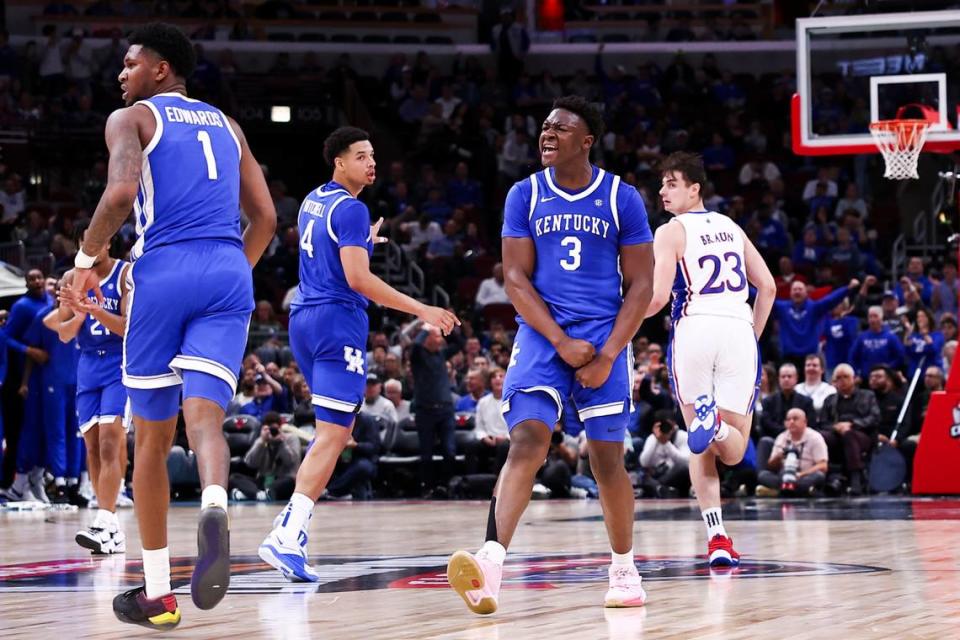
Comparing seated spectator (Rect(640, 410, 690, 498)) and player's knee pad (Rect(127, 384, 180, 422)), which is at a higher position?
player's knee pad (Rect(127, 384, 180, 422))

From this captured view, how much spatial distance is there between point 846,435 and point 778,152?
1266cm

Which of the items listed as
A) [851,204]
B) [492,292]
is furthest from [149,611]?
[851,204]

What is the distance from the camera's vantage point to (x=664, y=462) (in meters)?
16.0

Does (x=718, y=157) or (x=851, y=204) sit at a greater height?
(x=718, y=157)

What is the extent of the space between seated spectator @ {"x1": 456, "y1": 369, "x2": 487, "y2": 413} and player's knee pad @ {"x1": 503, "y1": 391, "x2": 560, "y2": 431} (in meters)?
11.7

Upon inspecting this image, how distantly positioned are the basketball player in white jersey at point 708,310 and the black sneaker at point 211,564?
368 cm

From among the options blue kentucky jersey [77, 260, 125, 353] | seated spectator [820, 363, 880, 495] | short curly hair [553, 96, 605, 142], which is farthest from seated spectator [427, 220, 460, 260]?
short curly hair [553, 96, 605, 142]

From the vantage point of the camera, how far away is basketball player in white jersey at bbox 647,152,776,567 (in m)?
8.28

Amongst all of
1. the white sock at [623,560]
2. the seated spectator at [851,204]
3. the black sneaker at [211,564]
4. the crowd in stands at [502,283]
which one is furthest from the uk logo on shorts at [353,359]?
the seated spectator at [851,204]

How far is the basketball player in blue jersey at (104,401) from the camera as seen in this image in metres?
9.42

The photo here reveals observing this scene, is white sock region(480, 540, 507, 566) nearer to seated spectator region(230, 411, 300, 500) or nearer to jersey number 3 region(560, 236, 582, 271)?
jersey number 3 region(560, 236, 582, 271)

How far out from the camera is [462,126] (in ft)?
91.6

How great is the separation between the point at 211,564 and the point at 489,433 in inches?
481

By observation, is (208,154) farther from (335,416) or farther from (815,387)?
(815,387)
